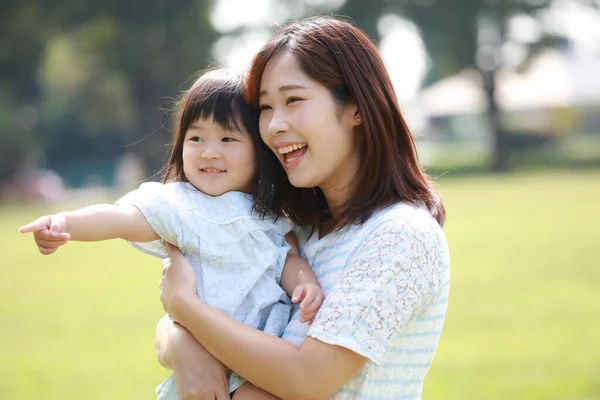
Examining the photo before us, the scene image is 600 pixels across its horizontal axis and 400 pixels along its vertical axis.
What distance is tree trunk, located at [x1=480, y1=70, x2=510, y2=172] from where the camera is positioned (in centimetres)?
3716

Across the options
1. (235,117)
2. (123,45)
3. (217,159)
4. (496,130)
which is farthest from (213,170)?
(496,130)

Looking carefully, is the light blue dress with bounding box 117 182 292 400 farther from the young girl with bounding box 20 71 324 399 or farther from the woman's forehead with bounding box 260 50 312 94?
the woman's forehead with bounding box 260 50 312 94

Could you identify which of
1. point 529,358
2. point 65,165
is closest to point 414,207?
point 529,358

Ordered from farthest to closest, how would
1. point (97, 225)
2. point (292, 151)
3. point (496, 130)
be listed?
point (496, 130) < point (292, 151) < point (97, 225)

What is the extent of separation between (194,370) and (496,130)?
37.5 metres

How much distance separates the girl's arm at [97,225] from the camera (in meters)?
2.20

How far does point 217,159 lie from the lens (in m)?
2.80

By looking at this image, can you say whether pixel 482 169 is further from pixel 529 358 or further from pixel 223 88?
pixel 223 88

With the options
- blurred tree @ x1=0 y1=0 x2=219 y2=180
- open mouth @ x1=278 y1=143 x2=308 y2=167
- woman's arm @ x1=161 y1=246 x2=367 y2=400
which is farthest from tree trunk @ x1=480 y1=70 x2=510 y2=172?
woman's arm @ x1=161 y1=246 x2=367 y2=400

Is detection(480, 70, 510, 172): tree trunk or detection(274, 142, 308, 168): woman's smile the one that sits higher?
detection(274, 142, 308, 168): woman's smile

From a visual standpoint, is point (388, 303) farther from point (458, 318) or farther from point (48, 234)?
point (458, 318)

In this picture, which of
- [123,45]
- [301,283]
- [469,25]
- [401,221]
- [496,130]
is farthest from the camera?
[469,25]

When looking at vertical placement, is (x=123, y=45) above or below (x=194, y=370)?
below

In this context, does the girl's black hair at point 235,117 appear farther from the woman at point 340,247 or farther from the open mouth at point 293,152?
the open mouth at point 293,152
